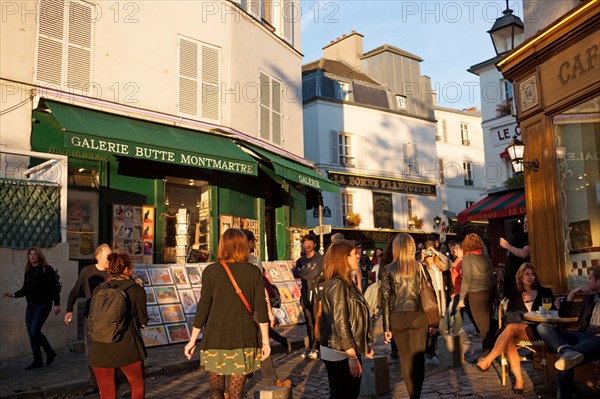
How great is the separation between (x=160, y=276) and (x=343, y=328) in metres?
7.21

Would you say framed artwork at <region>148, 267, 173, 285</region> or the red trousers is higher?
framed artwork at <region>148, 267, 173, 285</region>

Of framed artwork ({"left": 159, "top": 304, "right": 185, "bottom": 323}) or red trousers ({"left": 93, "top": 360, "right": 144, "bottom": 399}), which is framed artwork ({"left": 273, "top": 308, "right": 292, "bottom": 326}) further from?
red trousers ({"left": 93, "top": 360, "right": 144, "bottom": 399})

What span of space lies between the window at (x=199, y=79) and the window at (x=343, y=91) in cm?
1571

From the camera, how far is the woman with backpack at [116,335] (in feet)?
16.3

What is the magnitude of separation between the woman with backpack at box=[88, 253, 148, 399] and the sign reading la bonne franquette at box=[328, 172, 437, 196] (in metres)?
24.3

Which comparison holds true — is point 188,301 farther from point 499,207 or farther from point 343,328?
point 499,207

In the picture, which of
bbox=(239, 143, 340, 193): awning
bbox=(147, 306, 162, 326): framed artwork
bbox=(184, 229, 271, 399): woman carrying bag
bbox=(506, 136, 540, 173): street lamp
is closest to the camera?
bbox=(184, 229, 271, 399): woman carrying bag

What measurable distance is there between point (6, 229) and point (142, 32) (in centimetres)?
641

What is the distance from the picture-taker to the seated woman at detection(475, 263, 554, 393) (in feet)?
22.4

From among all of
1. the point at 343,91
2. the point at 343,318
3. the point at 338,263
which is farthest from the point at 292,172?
the point at 343,91

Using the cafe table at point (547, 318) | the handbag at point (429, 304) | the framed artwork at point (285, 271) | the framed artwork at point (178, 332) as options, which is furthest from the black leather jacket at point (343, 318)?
the framed artwork at point (285, 271)

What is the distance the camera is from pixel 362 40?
37156 millimetres

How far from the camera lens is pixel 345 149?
30.7 metres

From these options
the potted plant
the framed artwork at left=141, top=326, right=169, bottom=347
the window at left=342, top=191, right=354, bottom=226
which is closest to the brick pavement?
the framed artwork at left=141, top=326, right=169, bottom=347
